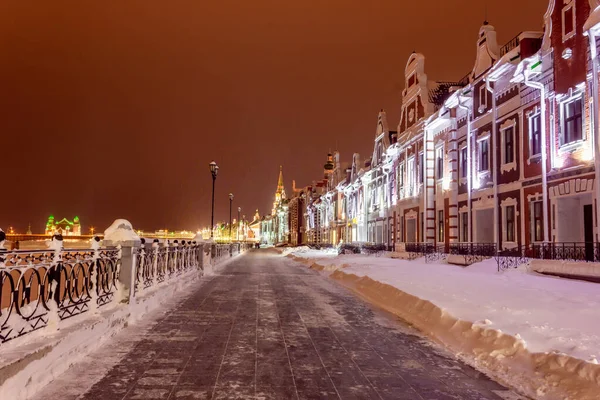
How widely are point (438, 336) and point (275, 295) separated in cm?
724

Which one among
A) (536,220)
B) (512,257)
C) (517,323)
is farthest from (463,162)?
(517,323)

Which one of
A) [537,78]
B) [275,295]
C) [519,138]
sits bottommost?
[275,295]

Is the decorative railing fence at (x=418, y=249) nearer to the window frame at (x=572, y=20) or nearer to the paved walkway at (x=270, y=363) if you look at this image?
the window frame at (x=572, y=20)

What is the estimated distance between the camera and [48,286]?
664 cm

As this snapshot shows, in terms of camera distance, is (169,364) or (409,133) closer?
(169,364)

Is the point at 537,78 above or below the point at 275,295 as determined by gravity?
above

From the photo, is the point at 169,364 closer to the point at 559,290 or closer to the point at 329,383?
the point at 329,383

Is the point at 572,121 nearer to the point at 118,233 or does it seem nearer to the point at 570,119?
the point at 570,119

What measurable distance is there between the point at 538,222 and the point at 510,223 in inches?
92.6

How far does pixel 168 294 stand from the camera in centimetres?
1388

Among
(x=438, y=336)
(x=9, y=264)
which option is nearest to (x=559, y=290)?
(x=438, y=336)

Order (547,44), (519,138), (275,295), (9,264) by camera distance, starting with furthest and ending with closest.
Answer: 1. (519,138)
2. (547,44)
3. (275,295)
4. (9,264)

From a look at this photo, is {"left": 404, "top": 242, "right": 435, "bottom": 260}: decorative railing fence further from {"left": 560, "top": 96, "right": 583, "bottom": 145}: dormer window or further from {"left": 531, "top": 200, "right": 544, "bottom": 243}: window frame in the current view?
{"left": 560, "top": 96, "right": 583, "bottom": 145}: dormer window

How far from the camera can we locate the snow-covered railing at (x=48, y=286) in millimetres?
5703
